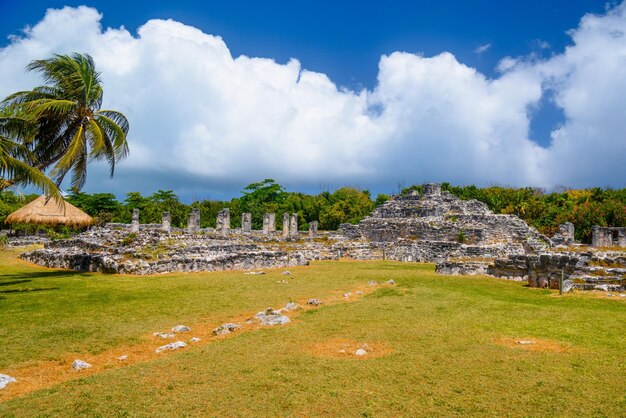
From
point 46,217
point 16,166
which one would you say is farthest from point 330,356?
point 46,217

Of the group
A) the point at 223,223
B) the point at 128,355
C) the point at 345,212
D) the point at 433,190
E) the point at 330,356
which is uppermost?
the point at 433,190

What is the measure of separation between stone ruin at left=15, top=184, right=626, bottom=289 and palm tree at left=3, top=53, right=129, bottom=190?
5236 mm

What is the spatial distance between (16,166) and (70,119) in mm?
3971

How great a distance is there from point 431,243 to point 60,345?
2349 cm

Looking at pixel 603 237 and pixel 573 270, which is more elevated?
pixel 603 237

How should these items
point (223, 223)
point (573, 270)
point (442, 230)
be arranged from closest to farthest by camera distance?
point (573, 270) < point (223, 223) < point (442, 230)

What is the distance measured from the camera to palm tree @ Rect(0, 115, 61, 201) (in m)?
10.4

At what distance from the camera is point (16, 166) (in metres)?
10.5

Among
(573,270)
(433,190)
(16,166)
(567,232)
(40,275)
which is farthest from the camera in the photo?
(433,190)

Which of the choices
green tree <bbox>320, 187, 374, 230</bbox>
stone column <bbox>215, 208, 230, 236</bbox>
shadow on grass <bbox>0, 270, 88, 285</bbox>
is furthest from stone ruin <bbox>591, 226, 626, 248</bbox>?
shadow on grass <bbox>0, 270, 88, 285</bbox>

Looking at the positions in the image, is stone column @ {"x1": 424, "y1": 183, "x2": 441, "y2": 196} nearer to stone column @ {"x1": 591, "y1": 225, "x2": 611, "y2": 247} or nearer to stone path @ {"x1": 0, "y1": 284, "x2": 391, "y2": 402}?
stone column @ {"x1": 591, "y1": 225, "x2": 611, "y2": 247}

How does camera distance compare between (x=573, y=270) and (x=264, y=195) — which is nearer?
(x=573, y=270)

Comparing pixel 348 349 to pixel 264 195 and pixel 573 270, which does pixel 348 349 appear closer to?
pixel 573 270

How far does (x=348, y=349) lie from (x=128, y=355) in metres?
3.27
